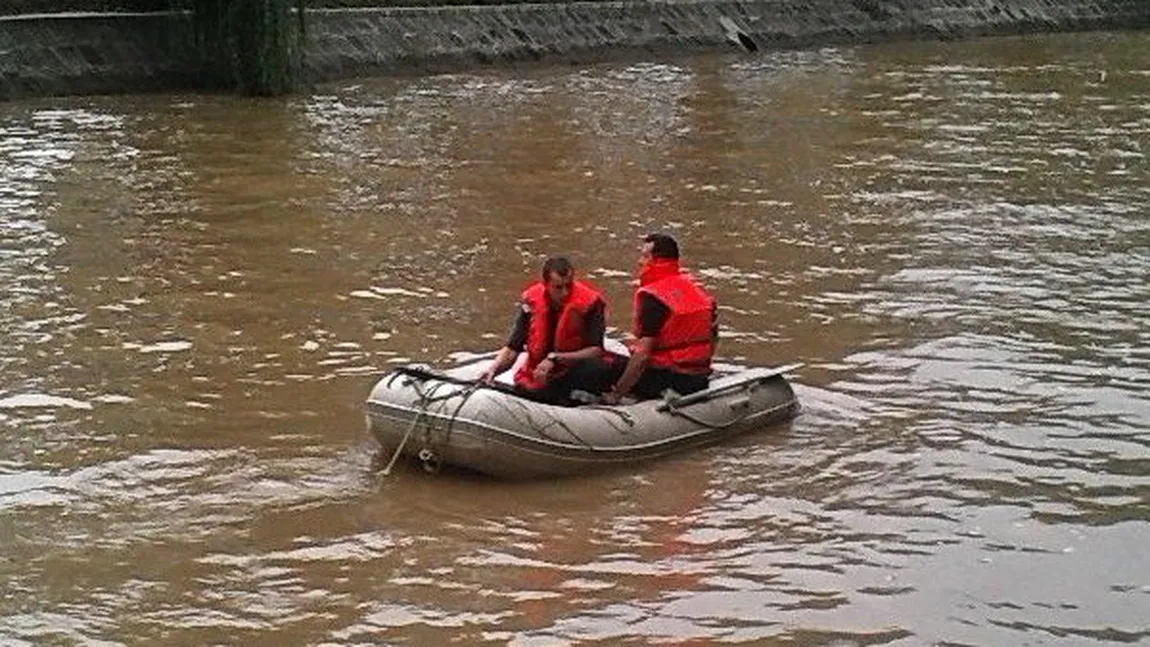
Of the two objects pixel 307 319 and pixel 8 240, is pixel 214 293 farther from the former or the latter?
pixel 8 240

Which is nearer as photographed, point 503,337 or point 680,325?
point 680,325

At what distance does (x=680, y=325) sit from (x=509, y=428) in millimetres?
1478

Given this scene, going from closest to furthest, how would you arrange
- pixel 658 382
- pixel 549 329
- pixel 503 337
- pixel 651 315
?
pixel 549 329
pixel 651 315
pixel 658 382
pixel 503 337

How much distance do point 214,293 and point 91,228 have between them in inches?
131

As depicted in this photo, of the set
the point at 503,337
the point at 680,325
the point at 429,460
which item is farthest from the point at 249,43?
the point at 429,460

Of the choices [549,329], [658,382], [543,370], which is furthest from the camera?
[658,382]

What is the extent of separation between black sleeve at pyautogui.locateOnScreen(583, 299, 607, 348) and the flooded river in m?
0.87

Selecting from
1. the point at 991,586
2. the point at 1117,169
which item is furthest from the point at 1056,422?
the point at 1117,169

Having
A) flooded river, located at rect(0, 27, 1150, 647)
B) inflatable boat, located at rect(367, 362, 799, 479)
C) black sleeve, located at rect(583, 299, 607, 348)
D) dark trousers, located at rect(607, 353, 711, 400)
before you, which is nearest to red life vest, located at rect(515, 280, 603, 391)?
black sleeve, located at rect(583, 299, 607, 348)

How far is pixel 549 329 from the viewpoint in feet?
36.9

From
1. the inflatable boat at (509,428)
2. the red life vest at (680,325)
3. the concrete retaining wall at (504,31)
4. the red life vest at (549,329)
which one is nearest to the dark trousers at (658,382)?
the red life vest at (680,325)

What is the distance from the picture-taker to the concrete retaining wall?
28656 mm

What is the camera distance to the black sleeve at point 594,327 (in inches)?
443

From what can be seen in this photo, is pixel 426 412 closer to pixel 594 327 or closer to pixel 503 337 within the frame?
A: pixel 594 327
